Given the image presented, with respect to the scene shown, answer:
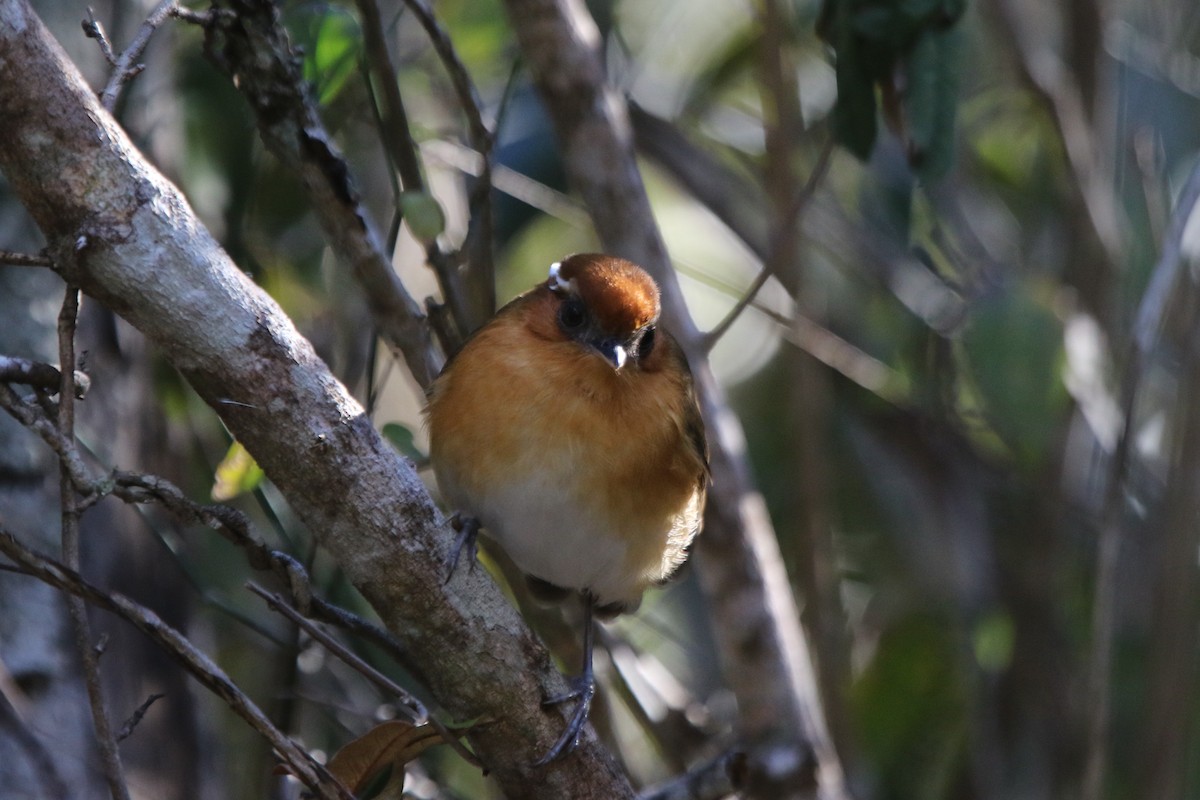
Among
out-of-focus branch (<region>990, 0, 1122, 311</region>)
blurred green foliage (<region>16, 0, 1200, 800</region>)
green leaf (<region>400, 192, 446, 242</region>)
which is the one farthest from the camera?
out-of-focus branch (<region>990, 0, 1122, 311</region>)

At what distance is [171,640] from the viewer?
2.11 meters

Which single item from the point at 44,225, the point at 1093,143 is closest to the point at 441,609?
the point at 44,225

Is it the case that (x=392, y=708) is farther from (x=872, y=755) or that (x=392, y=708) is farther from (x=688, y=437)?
(x=872, y=755)

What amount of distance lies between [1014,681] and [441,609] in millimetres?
2907

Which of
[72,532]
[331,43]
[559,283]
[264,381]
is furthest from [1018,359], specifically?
[72,532]

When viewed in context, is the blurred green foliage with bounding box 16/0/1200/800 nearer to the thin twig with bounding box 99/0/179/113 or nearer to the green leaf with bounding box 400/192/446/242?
the green leaf with bounding box 400/192/446/242

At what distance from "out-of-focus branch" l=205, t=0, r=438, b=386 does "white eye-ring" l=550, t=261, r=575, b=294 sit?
460mm

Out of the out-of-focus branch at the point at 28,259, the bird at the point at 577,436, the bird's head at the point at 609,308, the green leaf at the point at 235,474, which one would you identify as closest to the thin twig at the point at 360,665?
the green leaf at the point at 235,474

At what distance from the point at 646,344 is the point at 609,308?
0.64ft

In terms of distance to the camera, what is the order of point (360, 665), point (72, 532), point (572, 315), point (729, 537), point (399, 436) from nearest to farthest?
point (72, 532) → point (360, 665) → point (399, 436) → point (572, 315) → point (729, 537)

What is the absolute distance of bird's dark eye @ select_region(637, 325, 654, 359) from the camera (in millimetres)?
3377

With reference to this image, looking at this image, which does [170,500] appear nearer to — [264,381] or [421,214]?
[264,381]

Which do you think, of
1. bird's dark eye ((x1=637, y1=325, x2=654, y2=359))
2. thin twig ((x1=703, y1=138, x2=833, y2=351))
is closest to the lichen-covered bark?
bird's dark eye ((x1=637, y1=325, x2=654, y2=359))

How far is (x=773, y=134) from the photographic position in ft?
13.4
